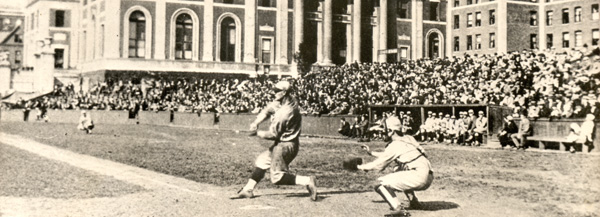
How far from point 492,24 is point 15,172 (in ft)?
196

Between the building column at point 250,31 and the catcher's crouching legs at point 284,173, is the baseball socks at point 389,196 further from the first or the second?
the building column at point 250,31

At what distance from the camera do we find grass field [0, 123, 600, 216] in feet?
38.4

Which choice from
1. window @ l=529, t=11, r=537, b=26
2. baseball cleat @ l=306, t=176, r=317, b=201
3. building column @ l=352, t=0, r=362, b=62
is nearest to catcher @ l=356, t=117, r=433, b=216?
baseball cleat @ l=306, t=176, r=317, b=201

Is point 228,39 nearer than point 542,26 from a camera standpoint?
Yes

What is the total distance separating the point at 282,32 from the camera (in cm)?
5862

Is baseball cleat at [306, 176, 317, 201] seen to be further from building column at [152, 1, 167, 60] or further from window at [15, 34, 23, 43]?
window at [15, 34, 23, 43]

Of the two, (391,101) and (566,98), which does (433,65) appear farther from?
(566,98)

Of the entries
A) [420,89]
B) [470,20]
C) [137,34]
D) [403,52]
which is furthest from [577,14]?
[137,34]

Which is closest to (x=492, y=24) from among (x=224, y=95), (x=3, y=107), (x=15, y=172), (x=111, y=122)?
(x=224, y=95)

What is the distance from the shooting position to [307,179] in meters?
10.9

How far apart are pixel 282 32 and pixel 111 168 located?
43666 mm

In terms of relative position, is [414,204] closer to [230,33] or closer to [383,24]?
[230,33]

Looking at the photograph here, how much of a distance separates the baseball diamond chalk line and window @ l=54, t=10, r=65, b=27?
47.0 meters

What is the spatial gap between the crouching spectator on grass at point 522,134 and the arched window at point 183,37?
36949mm
